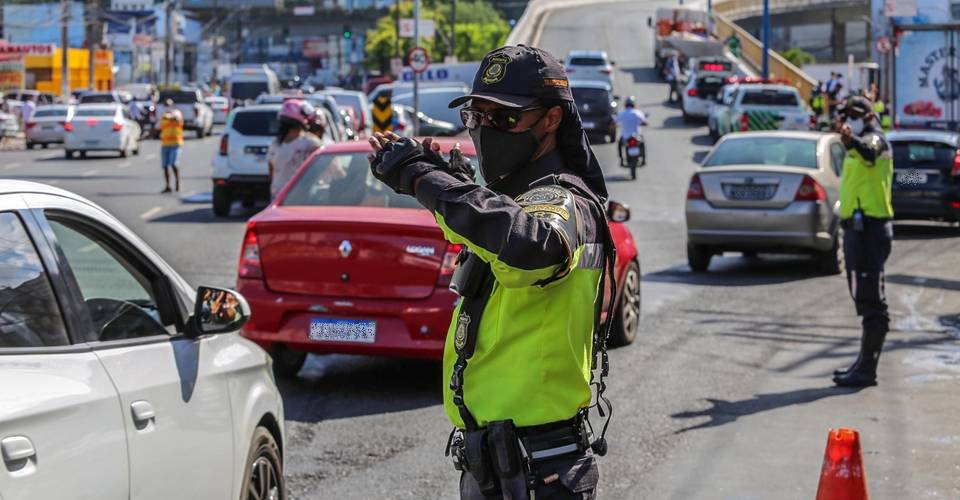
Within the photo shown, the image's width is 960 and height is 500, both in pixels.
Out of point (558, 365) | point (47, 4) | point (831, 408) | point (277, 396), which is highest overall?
point (47, 4)

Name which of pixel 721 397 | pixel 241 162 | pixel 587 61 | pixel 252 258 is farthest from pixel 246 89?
pixel 721 397

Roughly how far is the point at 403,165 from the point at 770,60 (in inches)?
2539

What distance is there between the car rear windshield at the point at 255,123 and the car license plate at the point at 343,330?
1413 centimetres

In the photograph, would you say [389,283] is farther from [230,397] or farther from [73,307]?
[73,307]

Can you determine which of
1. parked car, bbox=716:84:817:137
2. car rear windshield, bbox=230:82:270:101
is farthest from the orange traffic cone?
car rear windshield, bbox=230:82:270:101

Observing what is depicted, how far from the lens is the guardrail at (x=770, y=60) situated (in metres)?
60.6

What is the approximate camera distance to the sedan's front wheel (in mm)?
5176

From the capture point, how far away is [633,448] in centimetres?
786

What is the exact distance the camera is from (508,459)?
3584 millimetres

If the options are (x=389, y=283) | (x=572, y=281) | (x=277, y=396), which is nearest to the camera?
(x=572, y=281)

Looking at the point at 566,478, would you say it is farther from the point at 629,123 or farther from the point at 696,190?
the point at 629,123

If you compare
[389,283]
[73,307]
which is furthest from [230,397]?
[389,283]

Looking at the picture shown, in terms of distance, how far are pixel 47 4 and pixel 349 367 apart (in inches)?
4352

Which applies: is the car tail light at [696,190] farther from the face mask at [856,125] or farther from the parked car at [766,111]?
the parked car at [766,111]
